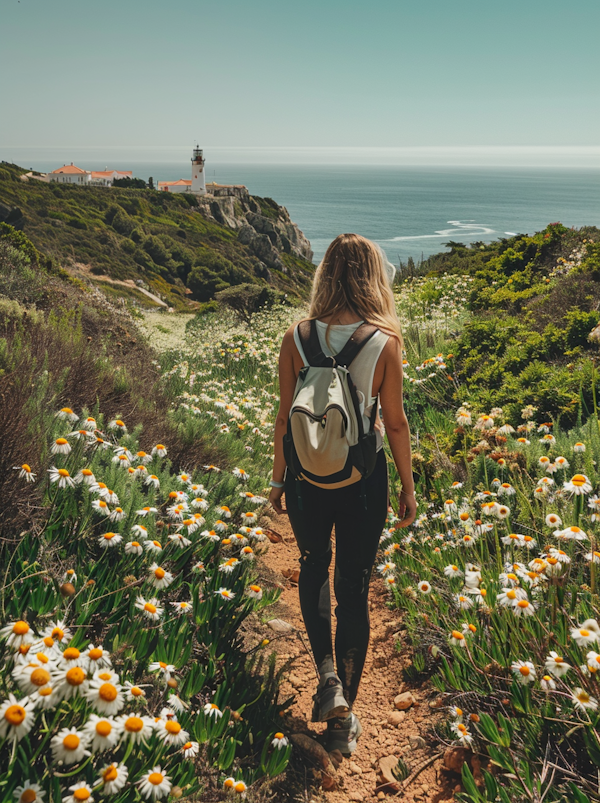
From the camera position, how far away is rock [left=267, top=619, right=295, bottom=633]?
321 centimetres

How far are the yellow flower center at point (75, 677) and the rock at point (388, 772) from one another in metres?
1.51

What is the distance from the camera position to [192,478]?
12.9 ft

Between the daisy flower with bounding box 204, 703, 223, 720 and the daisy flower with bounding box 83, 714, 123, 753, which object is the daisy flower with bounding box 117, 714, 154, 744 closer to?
the daisy flower with bounding box 83, 714, 123, 753

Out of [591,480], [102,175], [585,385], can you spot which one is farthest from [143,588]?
[102,175]

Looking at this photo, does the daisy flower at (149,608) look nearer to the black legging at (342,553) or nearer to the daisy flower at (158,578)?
the daisy flower at (158,578)

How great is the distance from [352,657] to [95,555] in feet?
4.49

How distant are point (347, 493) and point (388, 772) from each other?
1.23 meters

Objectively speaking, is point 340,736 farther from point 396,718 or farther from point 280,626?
point 280,626

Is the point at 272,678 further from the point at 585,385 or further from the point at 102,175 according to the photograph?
the point at 102,175

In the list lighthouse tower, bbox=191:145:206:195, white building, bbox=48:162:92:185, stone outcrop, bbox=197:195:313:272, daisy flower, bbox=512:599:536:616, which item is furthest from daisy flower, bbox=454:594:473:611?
white building, bbox=48:162:92:185

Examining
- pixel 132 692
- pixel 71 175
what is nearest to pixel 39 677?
pixel 132 692

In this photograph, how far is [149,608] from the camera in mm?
2227

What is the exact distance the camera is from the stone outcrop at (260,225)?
221 ft

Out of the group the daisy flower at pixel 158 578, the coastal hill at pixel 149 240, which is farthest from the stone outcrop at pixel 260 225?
the daisy flower at pixel 158 578
